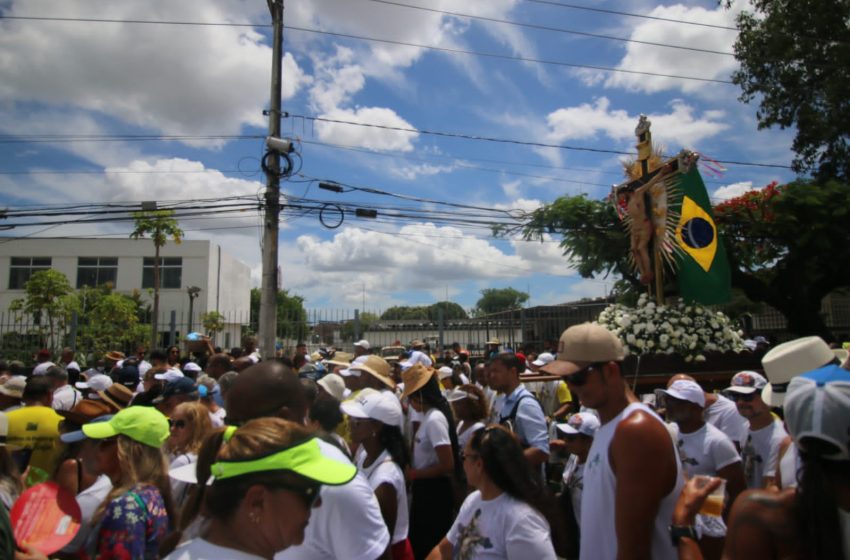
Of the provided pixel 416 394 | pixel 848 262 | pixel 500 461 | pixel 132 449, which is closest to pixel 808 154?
pixel 848 262

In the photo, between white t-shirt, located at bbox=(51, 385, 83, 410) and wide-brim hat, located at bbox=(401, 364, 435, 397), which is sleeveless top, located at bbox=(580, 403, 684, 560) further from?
white t-shirt, located at bbox=(51, 385, 83, 410)

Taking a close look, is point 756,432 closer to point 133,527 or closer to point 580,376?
point 580,376

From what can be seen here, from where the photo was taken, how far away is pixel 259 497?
1.54 meters

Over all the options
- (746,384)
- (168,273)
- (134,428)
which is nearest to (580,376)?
(134,428)

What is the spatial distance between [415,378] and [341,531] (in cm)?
243

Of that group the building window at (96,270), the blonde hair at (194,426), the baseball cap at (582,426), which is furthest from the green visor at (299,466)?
the building window at (96,270)

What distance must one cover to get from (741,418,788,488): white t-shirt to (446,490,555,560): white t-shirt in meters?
2.24

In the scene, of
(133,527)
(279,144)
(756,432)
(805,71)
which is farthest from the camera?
(805,71)

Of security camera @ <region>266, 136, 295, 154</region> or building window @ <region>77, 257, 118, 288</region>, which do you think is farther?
building window @ <region>77, 257, 118, 288</region>

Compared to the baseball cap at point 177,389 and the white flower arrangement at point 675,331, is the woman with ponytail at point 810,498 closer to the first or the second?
the white flower arrangement at point 675,331

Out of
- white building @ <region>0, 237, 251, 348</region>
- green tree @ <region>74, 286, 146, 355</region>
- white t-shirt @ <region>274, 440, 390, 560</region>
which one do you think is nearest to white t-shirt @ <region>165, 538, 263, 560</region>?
white t-shirt @ <region>274, 440, 390, 560</region>

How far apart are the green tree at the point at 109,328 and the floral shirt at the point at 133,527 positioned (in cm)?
1660

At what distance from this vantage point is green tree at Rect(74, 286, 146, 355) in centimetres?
1811

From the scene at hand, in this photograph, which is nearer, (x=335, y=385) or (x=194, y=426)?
(x=194, y=426)
